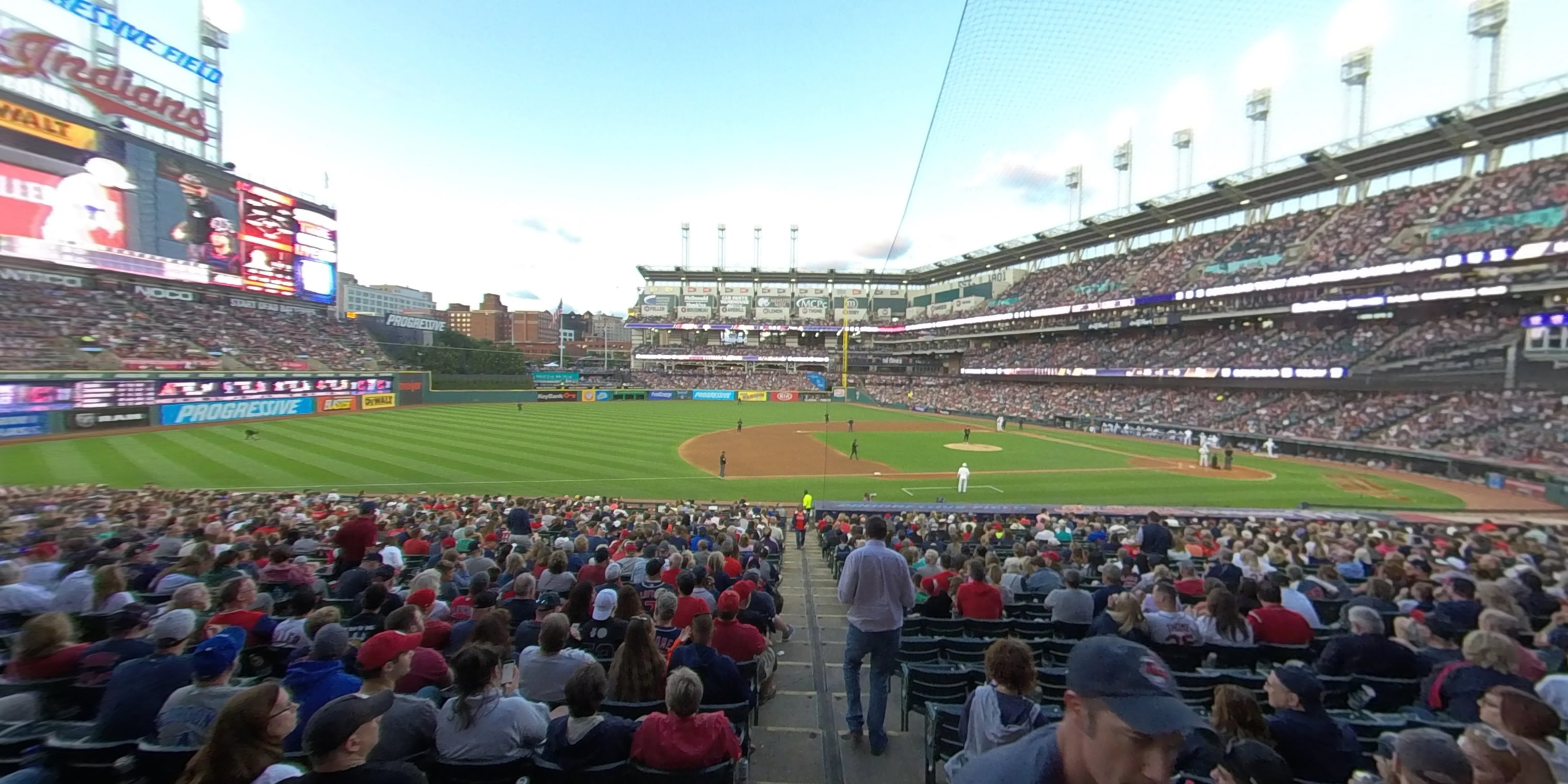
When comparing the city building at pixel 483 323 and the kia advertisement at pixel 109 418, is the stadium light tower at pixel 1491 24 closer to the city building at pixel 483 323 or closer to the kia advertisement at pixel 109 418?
the kia advertisement at pixel 109 418

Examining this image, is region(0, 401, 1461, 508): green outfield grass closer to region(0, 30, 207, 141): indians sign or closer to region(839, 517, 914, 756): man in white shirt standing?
region(839, 517, 914, 756): man in white shirt standing

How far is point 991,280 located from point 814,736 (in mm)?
89549

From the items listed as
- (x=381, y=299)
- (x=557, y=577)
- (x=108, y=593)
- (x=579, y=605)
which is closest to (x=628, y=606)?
(x=579, y=605)

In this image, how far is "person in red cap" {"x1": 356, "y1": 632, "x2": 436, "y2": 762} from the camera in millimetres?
3361

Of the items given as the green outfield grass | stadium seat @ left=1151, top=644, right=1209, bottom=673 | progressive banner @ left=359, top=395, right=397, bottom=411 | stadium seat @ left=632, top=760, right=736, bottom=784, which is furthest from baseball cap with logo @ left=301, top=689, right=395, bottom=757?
progressive banner @ left=359, top=395, right=397, bottom=411

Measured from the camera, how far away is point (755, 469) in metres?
30.0

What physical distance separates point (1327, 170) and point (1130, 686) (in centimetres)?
5985

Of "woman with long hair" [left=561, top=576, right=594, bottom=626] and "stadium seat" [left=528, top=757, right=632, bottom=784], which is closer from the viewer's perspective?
"stadium seat" [left=528, top=757, right=632, bottom=784]

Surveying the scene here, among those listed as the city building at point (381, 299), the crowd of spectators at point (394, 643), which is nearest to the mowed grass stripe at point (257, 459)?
the crowd of spectators at point (394, 643)

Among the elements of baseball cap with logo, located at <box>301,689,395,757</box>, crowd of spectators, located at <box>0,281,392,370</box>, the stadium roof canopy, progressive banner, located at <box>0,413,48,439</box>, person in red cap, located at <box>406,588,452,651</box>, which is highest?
the stadium roof canopy

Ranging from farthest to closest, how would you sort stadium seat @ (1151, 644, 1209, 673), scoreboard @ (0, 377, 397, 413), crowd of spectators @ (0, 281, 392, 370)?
crowd of spectators @ (0, 281, 392, 370) → scoreboard @ (0, 377, 397, 413) → stadium seat @ (1151, 644, 1209, 673)

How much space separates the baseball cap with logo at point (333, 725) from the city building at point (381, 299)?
176059 millimetres

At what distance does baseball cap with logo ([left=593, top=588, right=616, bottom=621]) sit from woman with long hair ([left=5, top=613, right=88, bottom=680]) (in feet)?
11.4

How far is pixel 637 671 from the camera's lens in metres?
4.27
